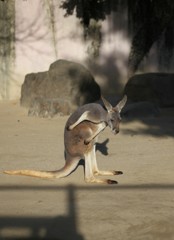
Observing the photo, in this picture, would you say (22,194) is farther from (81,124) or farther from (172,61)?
(172,61)

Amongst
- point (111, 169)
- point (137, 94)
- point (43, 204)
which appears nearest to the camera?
point (43, 204)

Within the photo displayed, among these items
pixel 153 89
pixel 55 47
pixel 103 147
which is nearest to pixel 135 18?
pixel 55 47

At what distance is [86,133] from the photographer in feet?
20.4

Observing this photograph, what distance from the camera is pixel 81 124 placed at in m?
6.27

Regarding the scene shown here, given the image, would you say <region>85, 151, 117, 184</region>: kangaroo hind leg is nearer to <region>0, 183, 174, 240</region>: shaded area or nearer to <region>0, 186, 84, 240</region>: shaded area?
<region>0, 183, 174, 240</region>: shaded area

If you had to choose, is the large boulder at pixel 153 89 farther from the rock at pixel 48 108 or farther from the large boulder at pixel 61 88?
the rock at pixel 48 108

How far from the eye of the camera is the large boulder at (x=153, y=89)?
1152 centimetres

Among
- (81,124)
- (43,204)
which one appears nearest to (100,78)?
(81,124)

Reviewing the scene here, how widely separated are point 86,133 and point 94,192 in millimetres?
666

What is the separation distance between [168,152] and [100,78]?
19.1 feet

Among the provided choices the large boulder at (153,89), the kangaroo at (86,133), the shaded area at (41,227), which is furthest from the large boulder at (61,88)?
the shaded area at (41,227)

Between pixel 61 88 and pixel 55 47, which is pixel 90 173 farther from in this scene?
pixel 55 47

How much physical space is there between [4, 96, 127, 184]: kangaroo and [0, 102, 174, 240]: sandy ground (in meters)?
0.11

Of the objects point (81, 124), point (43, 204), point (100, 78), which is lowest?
point (100, 78)
